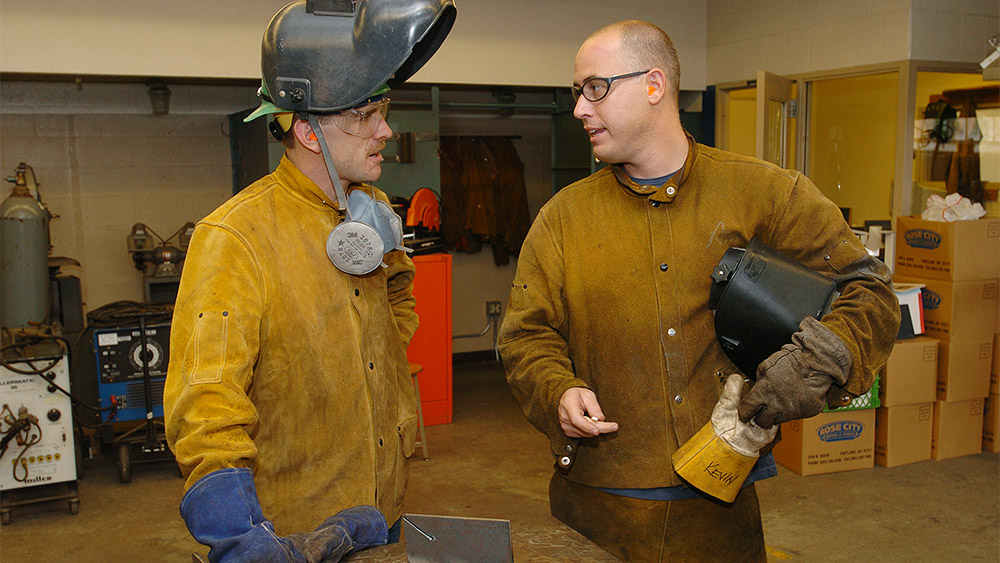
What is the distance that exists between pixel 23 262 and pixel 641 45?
3817mm

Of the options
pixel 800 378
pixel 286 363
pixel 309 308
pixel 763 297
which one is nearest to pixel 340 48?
pixel 309 308

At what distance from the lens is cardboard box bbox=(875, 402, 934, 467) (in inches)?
168

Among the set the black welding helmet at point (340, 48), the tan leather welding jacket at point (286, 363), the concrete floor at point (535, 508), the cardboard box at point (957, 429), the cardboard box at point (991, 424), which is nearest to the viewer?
the tan leather welding jacket at point (286, 363)

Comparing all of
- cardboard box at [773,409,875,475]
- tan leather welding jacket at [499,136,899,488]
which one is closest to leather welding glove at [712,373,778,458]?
tan leather welding jacket at [499,136,899,488]

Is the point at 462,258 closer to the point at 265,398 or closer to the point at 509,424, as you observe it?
the point at 509,424

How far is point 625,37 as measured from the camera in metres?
1.69

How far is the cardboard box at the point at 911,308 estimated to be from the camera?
427cm

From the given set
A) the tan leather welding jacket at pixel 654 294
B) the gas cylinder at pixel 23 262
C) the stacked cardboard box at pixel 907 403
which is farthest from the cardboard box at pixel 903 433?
the gas cylinder at pixel 23 262

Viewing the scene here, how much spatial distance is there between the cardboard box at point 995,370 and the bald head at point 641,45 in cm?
369

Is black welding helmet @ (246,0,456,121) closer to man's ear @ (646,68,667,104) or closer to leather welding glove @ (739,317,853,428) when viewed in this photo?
man's ear @ (646,68,667,104)

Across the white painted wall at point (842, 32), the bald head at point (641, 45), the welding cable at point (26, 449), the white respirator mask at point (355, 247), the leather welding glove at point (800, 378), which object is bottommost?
the welding cable at point (26, 449)

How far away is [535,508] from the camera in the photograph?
3.87 m

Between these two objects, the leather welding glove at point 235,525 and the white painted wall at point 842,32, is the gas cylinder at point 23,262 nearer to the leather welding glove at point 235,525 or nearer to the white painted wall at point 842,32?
the leather welding glove at point 235,525

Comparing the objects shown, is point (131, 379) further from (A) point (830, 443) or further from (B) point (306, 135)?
(A) point (830, 443)
